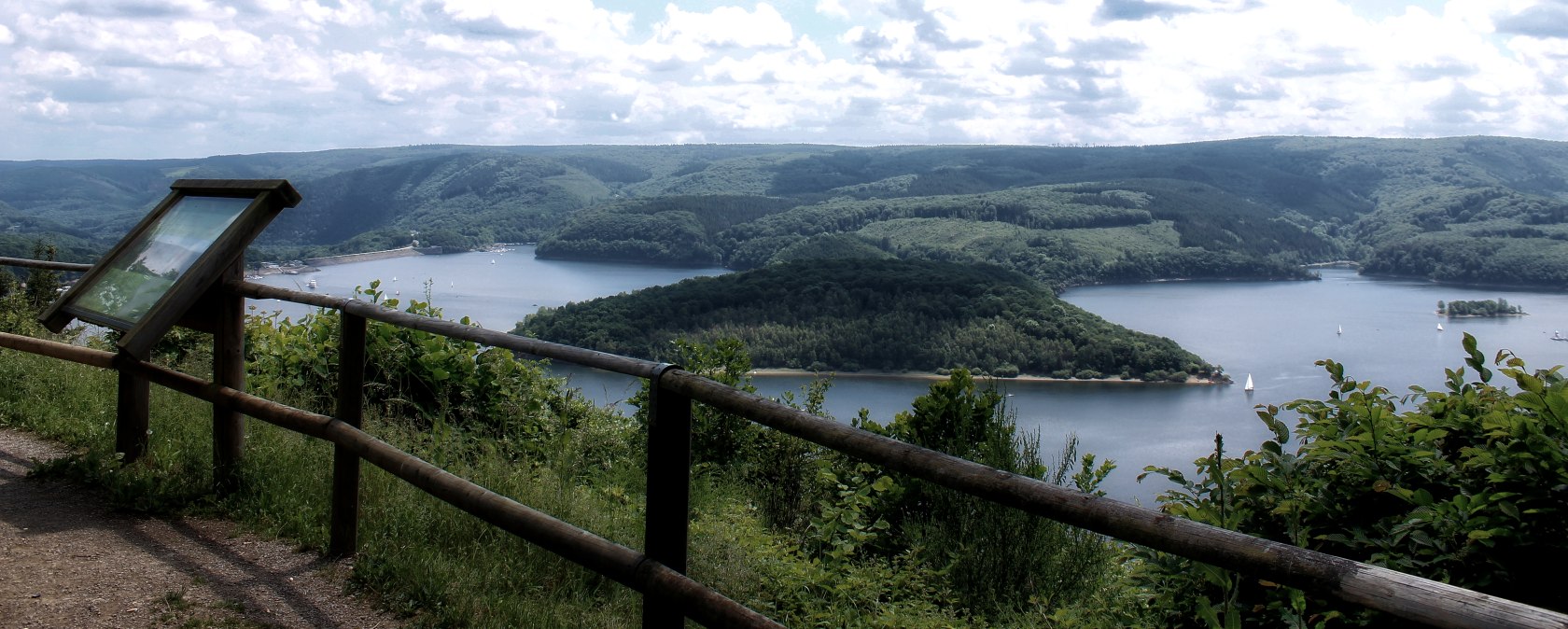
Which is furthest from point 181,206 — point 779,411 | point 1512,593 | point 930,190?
point 930,190

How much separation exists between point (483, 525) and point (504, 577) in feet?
1.06

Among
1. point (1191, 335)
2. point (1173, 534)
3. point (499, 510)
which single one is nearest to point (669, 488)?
point (499, 510)

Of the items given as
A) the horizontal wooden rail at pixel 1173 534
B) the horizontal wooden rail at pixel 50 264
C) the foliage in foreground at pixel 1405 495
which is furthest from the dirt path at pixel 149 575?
the horizontal wooden rail at pixel 50 264

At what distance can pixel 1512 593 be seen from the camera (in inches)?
87.4

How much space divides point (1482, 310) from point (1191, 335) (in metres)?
22.3

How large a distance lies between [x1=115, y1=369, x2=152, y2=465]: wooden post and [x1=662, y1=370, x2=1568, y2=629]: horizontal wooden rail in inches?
118

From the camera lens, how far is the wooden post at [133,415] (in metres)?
4.31

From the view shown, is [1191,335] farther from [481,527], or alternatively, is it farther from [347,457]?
[347,457]

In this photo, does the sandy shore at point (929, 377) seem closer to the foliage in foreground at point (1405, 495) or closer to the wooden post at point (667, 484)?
the foliage in foreground at point (1405, 495)

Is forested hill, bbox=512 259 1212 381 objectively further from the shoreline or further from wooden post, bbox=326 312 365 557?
wooden post, bbox=326 312 365 557

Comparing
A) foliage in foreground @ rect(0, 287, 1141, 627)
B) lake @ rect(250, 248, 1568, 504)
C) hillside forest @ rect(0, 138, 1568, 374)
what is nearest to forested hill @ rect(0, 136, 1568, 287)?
hillside forest @ rect(0, 138, 1568, 374)

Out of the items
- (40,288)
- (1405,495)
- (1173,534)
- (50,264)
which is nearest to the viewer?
(1173,534)

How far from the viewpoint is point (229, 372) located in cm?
395

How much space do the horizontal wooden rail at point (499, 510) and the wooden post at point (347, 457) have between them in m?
0.06
